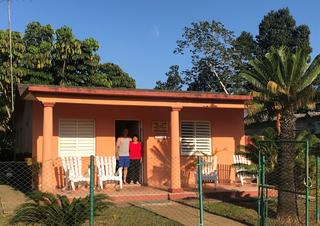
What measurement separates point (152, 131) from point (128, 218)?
646cm

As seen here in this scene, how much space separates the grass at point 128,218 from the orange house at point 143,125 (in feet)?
9.56

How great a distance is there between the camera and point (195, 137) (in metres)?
17.2

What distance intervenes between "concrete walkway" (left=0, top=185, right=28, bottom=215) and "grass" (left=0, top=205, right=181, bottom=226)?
958mm

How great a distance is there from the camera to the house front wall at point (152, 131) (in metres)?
15.3

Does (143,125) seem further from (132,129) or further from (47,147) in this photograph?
(47,147)

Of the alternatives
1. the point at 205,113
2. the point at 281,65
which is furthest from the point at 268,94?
the point at 205,113

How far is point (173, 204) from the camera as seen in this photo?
1295cm

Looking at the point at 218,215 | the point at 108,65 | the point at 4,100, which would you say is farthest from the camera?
the point at 108,65

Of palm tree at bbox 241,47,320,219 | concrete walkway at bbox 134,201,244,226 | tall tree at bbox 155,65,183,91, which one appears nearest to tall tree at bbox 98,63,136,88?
tall tree at bbox 155,65,183,91

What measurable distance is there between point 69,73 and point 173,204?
1714 centimetres

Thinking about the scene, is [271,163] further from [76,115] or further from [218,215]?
[76,115]

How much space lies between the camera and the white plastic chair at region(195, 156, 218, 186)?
15.2 metres

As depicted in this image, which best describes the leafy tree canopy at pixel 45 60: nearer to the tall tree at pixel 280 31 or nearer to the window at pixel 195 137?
the window at pixel 195 137

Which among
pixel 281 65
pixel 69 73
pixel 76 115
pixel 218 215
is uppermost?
pixel 69 73
